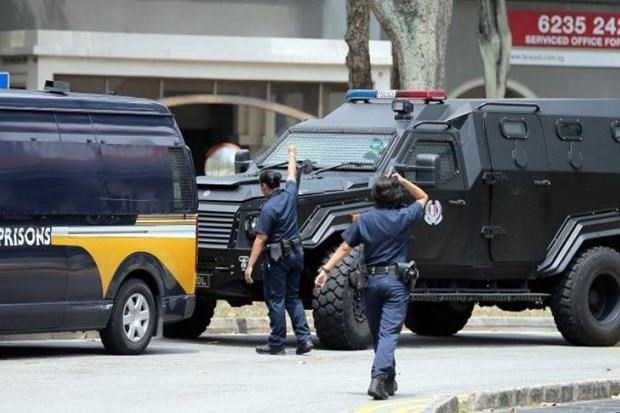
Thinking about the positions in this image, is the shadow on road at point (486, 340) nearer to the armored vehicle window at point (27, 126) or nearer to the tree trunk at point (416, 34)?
the tree trunk at point (416, 34)

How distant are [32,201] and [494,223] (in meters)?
5.57

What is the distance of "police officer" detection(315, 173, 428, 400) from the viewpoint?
41.9ft

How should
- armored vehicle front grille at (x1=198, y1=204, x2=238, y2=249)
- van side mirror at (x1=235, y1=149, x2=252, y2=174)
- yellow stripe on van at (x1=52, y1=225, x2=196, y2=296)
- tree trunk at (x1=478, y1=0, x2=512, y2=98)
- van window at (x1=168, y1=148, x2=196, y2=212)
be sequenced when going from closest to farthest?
1. yellow stripe on van at (x1=52, y1=225, x2=196, y2=296)
2. van window at (x1=168, y1=148, x2=196, y2=212)
3. armored vehicle front grille at (x1=198, y1=204, x2=238, y2=249)
4. van side mirror at (x1=235, y1=149, x2=252, y2=174)
5. tree trunk at (x1=478, y1=0, x2=512, y2=98)

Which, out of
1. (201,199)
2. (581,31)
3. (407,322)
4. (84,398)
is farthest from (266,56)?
(84,398)

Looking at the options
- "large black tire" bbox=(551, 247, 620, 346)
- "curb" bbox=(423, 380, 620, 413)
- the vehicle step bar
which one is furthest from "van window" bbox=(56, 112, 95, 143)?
"large black tire" bbox=(551, 247, 620, 346)

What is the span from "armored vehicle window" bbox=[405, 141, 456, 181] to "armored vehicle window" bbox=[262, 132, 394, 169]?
0.95ft

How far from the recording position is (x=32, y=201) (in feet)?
50.0

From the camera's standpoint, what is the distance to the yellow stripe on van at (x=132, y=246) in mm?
15736

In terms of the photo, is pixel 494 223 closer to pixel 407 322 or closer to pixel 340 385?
pixel 407 322

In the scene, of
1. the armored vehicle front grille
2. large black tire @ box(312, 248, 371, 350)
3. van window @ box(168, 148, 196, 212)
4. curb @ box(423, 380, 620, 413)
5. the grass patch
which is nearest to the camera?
curb @ box(423, 380, 620, 413)

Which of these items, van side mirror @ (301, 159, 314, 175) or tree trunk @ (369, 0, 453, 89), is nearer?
van side mirror @ (301, 159, 314, 175)

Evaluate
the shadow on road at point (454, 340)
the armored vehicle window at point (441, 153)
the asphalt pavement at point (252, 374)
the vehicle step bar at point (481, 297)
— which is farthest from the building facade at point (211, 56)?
the vehicle step bar at point (481, 297)

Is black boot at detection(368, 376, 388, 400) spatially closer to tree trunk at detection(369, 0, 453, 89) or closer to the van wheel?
the van wheel

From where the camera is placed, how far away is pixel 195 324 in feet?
62.0
